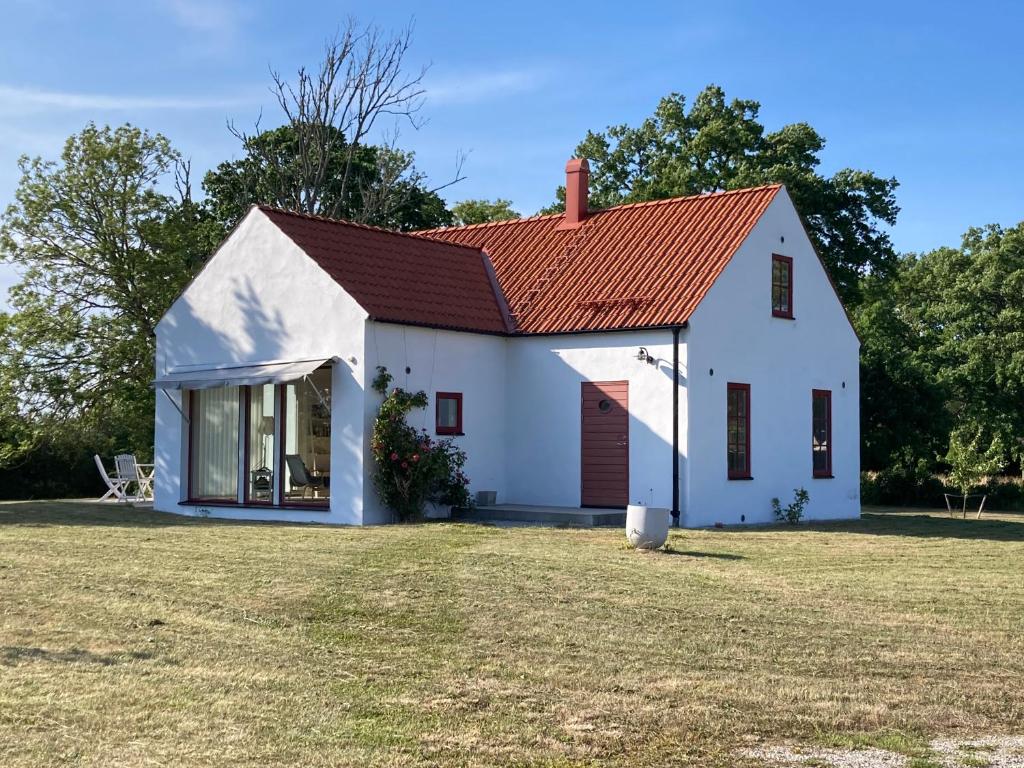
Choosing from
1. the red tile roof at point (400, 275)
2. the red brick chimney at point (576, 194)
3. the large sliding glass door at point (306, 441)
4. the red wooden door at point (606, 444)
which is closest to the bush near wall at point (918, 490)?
the red brick chimney at point (576, 194)

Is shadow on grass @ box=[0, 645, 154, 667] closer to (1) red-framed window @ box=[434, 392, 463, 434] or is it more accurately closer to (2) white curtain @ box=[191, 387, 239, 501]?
(1) red-framed window @ box=[434, 392, 463, 434]

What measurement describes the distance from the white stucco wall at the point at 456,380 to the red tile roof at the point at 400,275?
27 cm

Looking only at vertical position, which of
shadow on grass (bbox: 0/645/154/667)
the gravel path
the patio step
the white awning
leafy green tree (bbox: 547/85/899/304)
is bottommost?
the gravel path

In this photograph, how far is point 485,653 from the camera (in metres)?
9.91

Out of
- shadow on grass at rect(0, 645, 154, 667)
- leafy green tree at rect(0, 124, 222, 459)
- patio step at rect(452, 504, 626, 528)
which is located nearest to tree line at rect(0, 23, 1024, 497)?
leafy green tree at rect(0, 124, 222, 459)

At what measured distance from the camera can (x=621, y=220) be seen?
86.0ft

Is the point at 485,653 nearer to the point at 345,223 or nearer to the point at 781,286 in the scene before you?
the point at 345,223

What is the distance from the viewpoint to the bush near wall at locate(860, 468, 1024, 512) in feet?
119

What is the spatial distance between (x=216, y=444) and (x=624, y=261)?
8247 millimetres

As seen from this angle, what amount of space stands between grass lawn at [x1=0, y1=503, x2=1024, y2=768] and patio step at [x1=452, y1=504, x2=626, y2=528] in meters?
4.00

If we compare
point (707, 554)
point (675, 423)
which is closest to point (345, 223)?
point (675, 423)

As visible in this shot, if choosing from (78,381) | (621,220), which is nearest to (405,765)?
(621,220)

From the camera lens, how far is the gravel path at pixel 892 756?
712 cm

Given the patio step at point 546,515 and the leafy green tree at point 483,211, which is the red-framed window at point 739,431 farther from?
the leafy green tree at point 483,211
